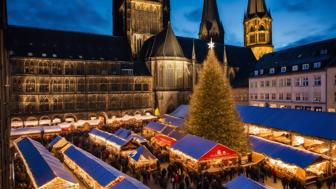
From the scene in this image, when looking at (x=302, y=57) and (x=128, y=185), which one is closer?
(x=128, y=185)

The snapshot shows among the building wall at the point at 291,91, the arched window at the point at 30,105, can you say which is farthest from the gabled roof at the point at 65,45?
the building wall at the point at 291,91

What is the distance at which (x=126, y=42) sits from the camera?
5753 centimetres

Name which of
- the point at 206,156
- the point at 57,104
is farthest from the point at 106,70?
the point at 206,156

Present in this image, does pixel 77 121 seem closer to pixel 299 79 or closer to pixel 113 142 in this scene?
pixel 113 142

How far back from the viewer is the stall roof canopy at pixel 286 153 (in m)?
20.5

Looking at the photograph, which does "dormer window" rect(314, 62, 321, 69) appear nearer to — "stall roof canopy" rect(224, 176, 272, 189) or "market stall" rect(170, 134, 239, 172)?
"market stall" rect(170, 134, 239, 172)

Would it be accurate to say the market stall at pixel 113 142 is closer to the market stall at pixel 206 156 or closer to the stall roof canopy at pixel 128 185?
the market stall at pixel 206 156

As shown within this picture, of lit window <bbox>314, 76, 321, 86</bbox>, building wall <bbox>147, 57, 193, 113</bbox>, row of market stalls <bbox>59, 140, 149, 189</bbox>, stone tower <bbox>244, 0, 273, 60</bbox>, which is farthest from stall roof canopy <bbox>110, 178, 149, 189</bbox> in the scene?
stone tower <bbox>244, 0, 273, 60</bbox>

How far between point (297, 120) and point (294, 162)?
839 centimetres

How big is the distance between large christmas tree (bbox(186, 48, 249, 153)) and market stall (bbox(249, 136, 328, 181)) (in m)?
2.48

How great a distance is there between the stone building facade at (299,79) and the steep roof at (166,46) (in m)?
15.7

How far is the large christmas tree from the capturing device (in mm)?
25547

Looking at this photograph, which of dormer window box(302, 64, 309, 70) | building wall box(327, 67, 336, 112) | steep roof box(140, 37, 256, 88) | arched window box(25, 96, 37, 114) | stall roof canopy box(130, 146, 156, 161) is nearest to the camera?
stall roof canopy box(130, 146, 156, 161)

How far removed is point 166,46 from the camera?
53812mm
